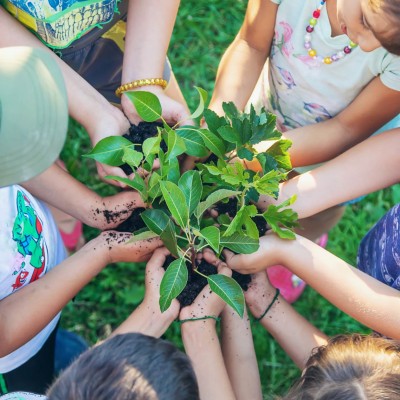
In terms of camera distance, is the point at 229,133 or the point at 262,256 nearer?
the point at 229,133

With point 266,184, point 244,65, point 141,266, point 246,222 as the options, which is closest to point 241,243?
point 246,222

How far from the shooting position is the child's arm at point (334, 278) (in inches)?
59.8

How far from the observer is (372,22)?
126cm

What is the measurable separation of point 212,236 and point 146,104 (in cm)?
37

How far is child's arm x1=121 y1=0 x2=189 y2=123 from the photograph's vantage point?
169 cm

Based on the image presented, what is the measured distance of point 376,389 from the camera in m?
1.22

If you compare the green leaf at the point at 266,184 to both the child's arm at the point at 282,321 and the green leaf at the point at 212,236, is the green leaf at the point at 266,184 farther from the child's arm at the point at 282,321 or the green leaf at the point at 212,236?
the child's arm at the point at 282,321

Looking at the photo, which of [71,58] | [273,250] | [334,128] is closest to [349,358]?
[273,250]

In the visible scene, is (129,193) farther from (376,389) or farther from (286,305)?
(376,389)

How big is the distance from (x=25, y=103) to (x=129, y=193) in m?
0.55

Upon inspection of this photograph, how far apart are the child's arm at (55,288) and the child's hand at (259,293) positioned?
31 centimetres

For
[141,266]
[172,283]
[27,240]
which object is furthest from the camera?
[141,266]

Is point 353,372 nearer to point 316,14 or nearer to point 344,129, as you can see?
point 344,129

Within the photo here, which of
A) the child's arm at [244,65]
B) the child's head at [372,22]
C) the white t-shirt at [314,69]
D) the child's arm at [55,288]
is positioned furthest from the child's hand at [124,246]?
the child's head at [372,22]
